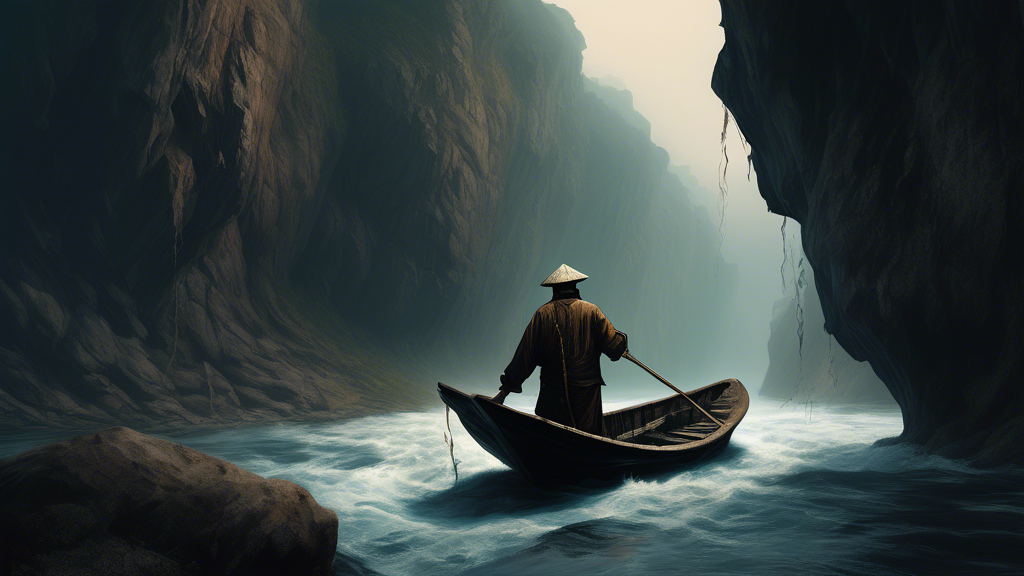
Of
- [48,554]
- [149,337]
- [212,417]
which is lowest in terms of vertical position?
[48,554]

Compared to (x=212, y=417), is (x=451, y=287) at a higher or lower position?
higher

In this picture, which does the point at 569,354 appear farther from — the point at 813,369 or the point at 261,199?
the point at 813,369

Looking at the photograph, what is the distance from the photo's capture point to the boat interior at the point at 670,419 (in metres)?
7.57

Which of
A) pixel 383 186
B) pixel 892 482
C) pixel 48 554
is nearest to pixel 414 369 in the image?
pixel 383 186

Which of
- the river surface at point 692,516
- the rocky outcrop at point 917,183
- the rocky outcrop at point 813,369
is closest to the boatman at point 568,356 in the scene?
the river surface at point 692,516

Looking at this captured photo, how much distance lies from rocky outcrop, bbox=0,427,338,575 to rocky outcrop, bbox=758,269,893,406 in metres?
16.0

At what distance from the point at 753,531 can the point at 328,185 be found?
20078 mm

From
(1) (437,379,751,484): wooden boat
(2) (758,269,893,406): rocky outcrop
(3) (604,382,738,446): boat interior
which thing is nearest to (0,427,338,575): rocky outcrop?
(1) (437,379,751,484): wooden boat

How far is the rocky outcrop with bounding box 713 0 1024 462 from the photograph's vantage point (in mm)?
5953

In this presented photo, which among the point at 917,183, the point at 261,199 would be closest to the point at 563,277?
the point at 917,183

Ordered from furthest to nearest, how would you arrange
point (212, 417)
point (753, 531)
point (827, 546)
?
1. point (212, 417)
2. point (753, 531)
3. point (827, 546)

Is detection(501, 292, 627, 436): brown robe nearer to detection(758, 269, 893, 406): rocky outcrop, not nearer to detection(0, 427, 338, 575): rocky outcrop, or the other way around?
detection(0, 427, 338, 575): rocky outcrop

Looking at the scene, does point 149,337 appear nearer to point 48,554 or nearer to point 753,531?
point 48,554

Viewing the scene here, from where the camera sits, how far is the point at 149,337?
12938mm
